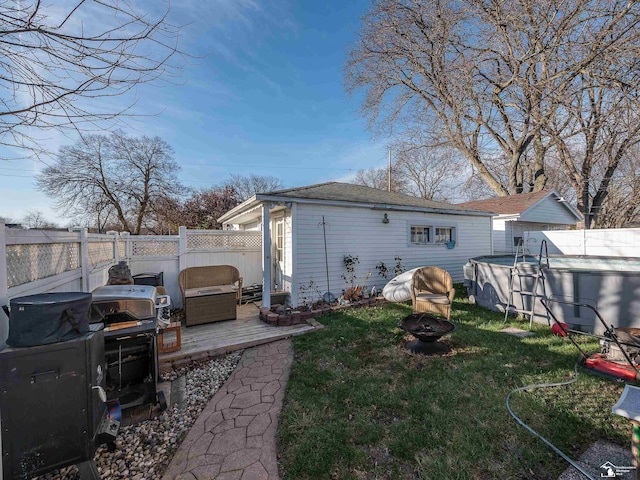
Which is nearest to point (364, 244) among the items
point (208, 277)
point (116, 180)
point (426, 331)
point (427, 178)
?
point (426, 331)

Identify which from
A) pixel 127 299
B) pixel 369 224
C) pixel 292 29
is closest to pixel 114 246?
pixel 127 299

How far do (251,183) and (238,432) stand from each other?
83.9 ft

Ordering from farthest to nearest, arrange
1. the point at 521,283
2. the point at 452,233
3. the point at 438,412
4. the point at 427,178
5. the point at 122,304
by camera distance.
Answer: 1. the point at 427,178
2. the point at 452,233
3. the point at 521,283
4. the point at 122,304
5. the point at 438,412

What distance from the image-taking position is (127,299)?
300 cm

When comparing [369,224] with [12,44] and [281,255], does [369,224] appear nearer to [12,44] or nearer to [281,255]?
[281,255]

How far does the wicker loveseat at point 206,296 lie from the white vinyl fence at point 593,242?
1385cm

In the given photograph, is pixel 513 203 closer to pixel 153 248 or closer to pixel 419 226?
pixel 419 226

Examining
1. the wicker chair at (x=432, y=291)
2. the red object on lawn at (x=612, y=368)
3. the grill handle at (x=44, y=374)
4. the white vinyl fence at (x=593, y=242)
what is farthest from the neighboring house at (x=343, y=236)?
the white vinyl fence at (x=593, y=242)

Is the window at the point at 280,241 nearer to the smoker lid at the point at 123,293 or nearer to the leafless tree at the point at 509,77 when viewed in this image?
the smoker lid at the point at 123,293

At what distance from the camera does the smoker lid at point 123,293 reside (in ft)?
9.77

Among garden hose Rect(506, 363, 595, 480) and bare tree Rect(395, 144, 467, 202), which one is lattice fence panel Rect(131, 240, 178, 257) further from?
bare tree Rect(395, 144, 467, 202)

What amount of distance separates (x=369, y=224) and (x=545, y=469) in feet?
19.0

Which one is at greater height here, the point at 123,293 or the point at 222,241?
the point at 222,241

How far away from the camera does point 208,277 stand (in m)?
6.28
